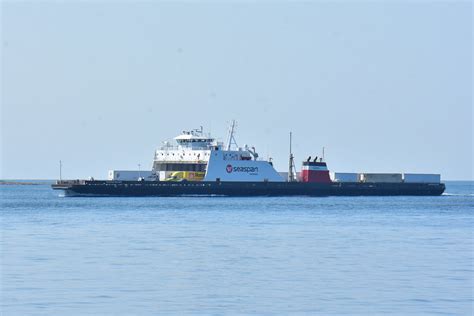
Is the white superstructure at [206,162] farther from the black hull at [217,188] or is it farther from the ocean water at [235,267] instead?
the ocean water at [235,267]

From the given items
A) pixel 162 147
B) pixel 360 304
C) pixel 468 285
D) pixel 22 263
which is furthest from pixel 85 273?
pixel 162 147

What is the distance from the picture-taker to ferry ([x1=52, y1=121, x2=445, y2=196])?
86500mm

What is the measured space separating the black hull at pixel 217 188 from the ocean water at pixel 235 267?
30.8m

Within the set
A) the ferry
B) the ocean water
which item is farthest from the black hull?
the ocean water

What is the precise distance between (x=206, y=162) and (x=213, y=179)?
165cm

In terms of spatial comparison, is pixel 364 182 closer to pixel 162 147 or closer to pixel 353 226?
pixel 162 147

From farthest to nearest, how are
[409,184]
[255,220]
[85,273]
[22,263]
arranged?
[409,184], [255,220], [22,263], [85,273]

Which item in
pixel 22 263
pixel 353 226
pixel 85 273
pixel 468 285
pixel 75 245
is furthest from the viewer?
pixel 353 226

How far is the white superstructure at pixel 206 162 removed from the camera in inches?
3526

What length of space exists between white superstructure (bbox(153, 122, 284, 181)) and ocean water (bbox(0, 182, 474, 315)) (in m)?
34.4

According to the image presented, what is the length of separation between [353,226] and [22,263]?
2377cm

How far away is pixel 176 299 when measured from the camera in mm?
24547

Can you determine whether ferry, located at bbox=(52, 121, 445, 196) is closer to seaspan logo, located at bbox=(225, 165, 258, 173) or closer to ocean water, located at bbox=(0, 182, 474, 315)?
seaspan logo, located at bbox=(225, 165, 258, 173)

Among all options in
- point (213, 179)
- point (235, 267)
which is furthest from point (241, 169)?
point (235, 267)
